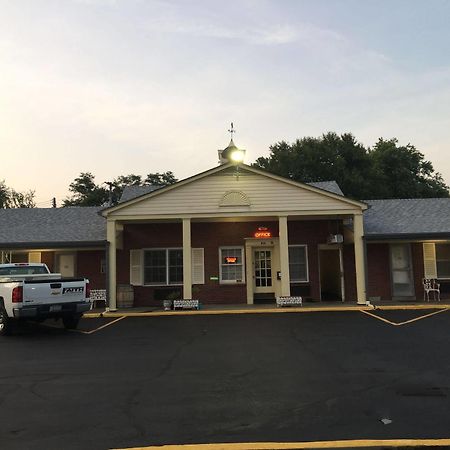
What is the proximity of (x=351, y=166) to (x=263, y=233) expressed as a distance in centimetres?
2892

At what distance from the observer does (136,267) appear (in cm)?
1900

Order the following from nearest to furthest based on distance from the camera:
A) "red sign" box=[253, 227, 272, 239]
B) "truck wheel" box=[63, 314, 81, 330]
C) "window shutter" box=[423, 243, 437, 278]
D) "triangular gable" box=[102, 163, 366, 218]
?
"truck wheel" box=[63, 314, 81, 330]
"triangular gable" box=[102, 163, 366, 218]
"window shutter" box=[423, 243, 437, 278]
"red sign" box=[253, 227, 272, 239]

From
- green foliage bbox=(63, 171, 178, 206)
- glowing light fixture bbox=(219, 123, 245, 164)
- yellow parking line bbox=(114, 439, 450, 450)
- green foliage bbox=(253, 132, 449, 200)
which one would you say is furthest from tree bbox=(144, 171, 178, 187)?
yellow parking line bbox=(114, 439, 450, 450)

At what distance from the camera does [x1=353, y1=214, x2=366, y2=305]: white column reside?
16.5 m

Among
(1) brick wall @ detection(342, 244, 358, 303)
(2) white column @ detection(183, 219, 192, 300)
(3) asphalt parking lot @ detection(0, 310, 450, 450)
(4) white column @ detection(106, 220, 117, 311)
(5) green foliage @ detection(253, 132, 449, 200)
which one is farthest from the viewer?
(5) green foliage @ detection(253, 132, 449, 200)

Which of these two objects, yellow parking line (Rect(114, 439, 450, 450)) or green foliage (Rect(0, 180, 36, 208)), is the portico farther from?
green foliage (Rect(0, 180, 36, 208))

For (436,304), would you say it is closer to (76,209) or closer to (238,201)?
(238,201)

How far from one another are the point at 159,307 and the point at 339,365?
460 inches

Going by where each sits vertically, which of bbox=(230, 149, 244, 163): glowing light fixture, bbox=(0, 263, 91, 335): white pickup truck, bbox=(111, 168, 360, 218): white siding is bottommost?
bbox=(0, 263, 91, 335): white pickup truck

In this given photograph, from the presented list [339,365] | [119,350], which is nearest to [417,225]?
[339,365]

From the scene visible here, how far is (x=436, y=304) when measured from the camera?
16.4 meters

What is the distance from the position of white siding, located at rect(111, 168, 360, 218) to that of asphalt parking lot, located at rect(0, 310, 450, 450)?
20.0 ft

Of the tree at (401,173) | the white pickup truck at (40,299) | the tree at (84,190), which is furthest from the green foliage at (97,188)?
the white pickup truck at (40,299)

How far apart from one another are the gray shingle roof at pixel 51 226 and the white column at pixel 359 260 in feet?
31.7
